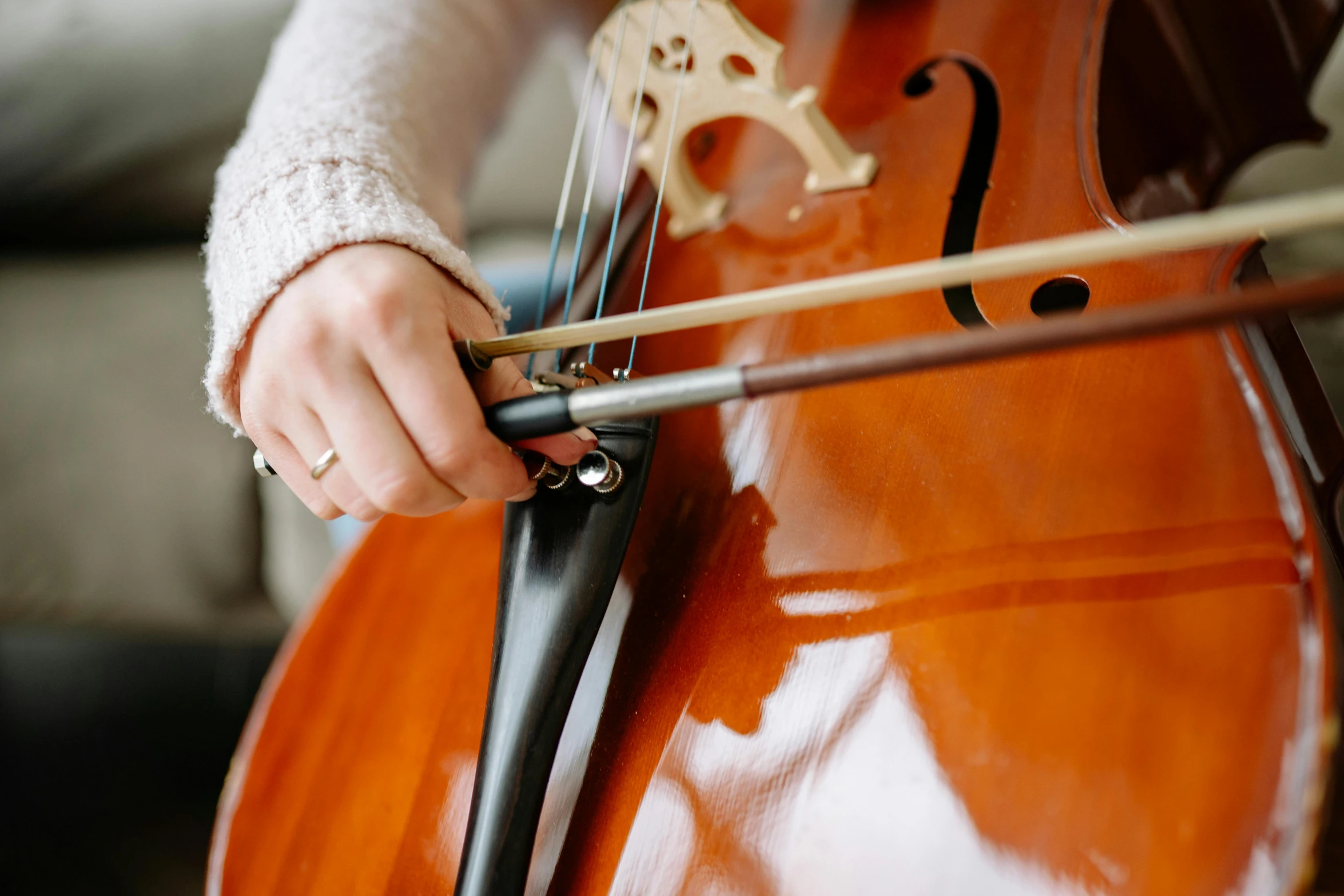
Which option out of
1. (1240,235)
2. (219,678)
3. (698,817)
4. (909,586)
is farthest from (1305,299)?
(219,678)

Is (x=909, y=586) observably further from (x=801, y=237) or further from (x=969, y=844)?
(x=801, y=237)

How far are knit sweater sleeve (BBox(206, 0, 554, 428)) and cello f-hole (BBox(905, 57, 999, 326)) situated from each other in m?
0.23

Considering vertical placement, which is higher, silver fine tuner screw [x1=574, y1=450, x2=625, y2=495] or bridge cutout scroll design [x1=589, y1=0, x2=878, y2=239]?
bridge cutout scroll design [x1=589, y1=0, x2=878, y2=239]

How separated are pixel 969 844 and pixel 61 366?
129cm

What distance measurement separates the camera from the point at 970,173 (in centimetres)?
47

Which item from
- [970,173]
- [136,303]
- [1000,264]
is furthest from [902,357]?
[136,303]

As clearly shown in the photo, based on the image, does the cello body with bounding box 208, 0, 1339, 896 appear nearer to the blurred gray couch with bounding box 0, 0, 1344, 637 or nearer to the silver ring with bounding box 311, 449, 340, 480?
the silver ring with bounding box 311, 449, 340, 480

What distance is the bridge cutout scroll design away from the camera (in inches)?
19.0

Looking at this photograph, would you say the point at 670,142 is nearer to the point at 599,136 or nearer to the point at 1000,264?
the point at 599,136

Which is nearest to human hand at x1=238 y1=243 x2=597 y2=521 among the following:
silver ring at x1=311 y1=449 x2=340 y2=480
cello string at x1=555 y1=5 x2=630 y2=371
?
silver ring at x1=311 y1=449 x2=340 y2=480

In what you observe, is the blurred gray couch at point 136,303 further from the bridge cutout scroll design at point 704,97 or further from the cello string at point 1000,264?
the cello string at point 1000,264

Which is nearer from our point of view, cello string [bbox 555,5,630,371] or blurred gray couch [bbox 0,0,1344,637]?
cello string [bbox 555,5,630,371]

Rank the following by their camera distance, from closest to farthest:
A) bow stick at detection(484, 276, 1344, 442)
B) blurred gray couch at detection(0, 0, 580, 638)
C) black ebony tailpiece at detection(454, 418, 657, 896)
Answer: bow stick at detection(484, 276, 1344, 442) < black ebony tailpiece at detection(454, 418, 657, 896) < blurred gray couch at detection(0, 0, 580, 638)

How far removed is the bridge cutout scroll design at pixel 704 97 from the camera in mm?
481
